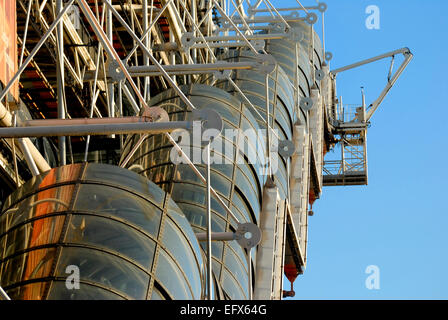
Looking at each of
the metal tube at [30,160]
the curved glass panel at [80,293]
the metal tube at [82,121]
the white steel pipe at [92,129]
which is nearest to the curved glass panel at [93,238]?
the curved glass panel at [80,293]

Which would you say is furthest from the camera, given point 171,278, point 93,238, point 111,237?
point 171,278

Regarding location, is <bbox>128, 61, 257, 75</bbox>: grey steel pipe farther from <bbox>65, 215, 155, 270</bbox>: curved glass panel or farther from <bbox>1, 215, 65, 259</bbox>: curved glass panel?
<bbox>1, 215, 65, 259</bbox>: curved glass panel

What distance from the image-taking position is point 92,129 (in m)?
13.7

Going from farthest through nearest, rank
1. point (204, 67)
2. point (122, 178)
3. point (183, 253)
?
point (204, 67)
point (183, 253)
point (122, 178)

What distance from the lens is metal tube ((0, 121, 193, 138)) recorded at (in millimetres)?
13711

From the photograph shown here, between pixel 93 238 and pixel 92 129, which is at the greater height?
pixel 92 129

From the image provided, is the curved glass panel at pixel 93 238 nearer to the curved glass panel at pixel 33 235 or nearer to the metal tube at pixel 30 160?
the curved glass panel at pixel 33 235

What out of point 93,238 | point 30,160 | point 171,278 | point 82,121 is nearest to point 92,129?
point 82,121

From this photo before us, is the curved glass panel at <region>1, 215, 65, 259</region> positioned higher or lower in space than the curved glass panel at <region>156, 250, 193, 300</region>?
higher

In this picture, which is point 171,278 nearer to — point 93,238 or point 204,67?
point 93,238

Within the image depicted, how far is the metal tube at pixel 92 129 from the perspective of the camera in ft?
45.0

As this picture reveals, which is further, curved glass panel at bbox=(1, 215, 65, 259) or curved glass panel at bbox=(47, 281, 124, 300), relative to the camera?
curved glass panel at bbox=(1, 215, 65, 259)

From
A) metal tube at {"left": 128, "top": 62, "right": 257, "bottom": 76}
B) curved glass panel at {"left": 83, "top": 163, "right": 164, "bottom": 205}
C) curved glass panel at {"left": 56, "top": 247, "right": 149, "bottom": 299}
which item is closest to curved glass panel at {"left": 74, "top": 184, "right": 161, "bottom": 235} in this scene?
curved glass panel at {"left": 83, "top": 163, "right": 164, "bottom": 205}
